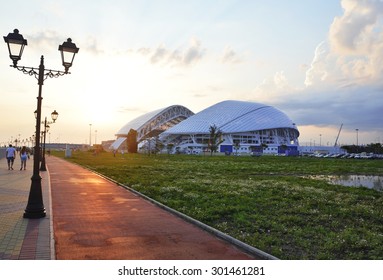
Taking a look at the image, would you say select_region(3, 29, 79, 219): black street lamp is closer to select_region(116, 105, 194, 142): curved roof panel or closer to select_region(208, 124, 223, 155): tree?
select_region(208, 124, 223, 155): tree

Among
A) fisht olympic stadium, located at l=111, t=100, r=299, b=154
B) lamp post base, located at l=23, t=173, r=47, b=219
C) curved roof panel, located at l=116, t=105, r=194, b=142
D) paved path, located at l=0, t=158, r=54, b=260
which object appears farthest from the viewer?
curved roof panel, located at l=116, t=105, r=194, b=142

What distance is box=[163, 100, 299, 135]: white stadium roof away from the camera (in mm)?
117562

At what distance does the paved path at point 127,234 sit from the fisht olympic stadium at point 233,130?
9759 centimetres

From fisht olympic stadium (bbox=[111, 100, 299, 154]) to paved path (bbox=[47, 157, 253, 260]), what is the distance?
9759cm

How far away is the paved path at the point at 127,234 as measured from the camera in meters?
6.73

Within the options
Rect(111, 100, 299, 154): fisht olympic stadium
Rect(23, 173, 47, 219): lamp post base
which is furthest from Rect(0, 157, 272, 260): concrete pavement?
Rect(111, 100, 299, 154): fisht olympic stadium

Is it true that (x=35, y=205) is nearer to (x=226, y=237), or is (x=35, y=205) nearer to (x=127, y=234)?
(x=127, y=234)

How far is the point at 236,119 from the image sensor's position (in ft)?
392

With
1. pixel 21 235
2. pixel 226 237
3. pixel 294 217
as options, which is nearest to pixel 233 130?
pixel 294 217

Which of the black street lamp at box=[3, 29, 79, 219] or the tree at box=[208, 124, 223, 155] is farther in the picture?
the tree at box=[208, 124, 223, 155]

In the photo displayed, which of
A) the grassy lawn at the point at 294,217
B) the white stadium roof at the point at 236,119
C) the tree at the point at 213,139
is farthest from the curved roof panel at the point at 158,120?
the grassy lawn at the point at 294,217

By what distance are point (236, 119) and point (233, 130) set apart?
18.3ft
